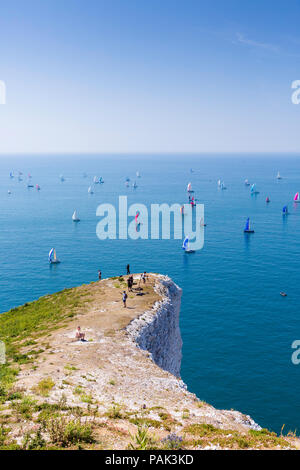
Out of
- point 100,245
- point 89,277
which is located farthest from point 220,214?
point 89,277

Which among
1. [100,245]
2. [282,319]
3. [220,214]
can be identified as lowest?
[282,319]

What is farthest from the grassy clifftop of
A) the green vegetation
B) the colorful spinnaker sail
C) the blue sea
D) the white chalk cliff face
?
the colorful spinnaker sail

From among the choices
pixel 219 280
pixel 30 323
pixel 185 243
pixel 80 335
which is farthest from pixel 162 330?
pixel 185 243

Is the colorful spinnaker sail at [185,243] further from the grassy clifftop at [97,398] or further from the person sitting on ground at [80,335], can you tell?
the person sitting on ground at [80,335]

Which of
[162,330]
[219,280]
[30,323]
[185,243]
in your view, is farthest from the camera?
[185,243]

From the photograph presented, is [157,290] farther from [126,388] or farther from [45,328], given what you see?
[126,388]

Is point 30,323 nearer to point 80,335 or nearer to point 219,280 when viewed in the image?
point 80,335
